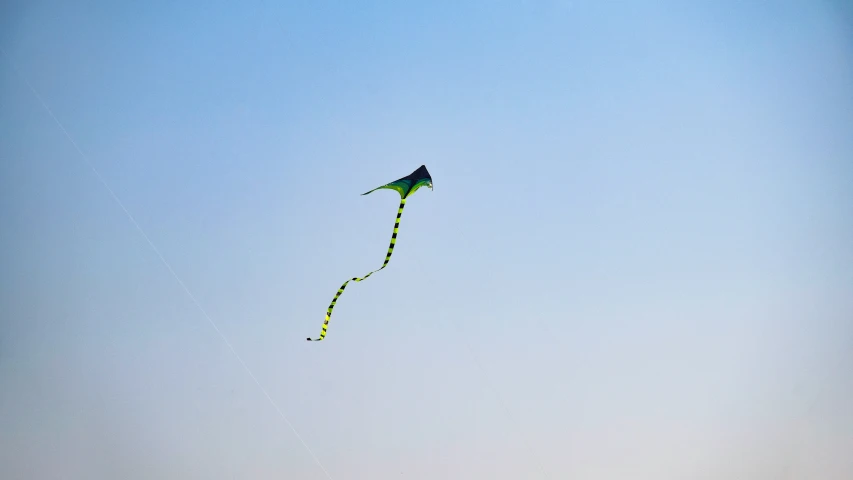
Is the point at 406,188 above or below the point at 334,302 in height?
above

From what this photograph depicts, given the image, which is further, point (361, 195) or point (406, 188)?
point (361, 195)

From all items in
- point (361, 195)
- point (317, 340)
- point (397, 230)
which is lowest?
point (317, 340)

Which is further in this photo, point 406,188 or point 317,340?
point 317,340

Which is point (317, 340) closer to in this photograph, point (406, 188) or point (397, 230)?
point (397, 230)

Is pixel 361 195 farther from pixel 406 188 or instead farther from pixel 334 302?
pixel 334 302

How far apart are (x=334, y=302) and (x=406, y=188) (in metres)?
1.33

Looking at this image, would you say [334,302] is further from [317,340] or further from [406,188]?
[406,188]

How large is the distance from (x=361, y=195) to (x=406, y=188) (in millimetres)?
Result: 689

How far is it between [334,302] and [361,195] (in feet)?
3.51

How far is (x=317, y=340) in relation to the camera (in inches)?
233

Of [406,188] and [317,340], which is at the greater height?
[406,188]

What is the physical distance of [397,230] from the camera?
5.59m

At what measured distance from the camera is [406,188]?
5441 mm

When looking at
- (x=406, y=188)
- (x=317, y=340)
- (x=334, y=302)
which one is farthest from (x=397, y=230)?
(x=317, y=340)
